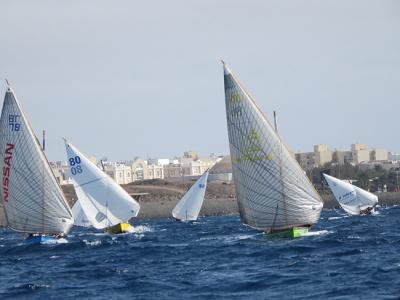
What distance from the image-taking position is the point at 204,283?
40469 millimetres

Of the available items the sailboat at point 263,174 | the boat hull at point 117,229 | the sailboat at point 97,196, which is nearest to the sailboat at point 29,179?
the sailboat at point 97,196

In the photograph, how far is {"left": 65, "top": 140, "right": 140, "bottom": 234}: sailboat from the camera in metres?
79.4

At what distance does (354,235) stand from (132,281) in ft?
79.5

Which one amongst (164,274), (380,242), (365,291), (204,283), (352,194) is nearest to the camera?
(365,291)

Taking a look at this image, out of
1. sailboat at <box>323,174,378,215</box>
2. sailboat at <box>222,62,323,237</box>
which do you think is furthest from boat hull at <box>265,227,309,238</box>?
sailboat at <box>323,174,378,215</box>

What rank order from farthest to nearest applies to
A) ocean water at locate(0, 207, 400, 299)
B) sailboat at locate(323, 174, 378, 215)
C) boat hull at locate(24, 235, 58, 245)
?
sailboat at locate(323, 174, 378, 215)
boat hull at locate(24, 235, 58, 245)
ocean water at locate(0, 207, 400, 299)

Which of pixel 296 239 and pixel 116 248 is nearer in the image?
pixel 296 239

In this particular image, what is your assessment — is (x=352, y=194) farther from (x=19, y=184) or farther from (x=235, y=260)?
(x=235, y=260)

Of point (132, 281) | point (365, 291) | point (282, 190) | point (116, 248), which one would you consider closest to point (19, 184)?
point (116, 248)

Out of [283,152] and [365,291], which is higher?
[283,152]

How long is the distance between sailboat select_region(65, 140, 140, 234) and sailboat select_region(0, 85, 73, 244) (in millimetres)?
8140

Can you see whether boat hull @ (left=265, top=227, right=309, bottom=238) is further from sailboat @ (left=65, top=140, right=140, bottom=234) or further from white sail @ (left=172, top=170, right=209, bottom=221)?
white sail @ (left=172, top=170, right=209, bottom=221)

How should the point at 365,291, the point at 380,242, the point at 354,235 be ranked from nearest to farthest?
1. the point at 365,291
2. the point at 380,242
3. the point at 354,235

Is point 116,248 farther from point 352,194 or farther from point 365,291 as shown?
point 352,194
